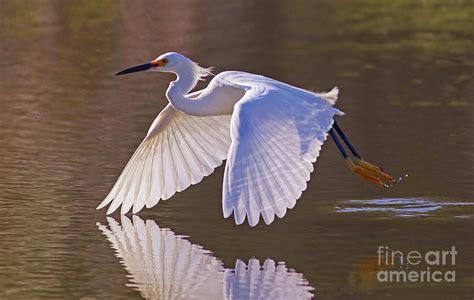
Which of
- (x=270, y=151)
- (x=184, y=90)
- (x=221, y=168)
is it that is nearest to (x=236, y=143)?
(x=270, y=151)

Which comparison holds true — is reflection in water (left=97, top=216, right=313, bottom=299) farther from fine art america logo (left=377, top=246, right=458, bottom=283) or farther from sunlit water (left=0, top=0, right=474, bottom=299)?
fine art america logo (left=377, top=246, right=458, bottom=283)

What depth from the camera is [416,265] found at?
809 centimetres

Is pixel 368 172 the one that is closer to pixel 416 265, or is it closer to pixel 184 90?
pixel 184 90

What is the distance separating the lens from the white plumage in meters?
7.20

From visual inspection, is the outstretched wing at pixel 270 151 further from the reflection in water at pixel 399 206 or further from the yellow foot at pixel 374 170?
the reflection in water at pixel 399 206

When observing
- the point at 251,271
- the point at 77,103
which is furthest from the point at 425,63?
the point at 251,271

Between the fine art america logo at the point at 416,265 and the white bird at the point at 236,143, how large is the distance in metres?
0.82

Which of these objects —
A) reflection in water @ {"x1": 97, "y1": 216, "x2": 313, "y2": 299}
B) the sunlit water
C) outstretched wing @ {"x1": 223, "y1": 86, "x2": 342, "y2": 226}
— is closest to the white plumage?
outstretched wing @ {"x1": 223, "y1": 86, "x2": 342, "y2": 226}

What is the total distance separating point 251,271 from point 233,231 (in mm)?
1032

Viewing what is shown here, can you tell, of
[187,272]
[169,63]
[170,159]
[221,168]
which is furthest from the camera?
[221,168]

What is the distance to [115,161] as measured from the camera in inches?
438

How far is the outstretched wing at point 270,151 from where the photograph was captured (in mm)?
7086

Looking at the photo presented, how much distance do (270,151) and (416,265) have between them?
1.24 metres

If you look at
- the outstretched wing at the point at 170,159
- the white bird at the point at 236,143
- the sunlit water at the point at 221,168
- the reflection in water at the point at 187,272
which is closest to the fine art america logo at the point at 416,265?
the sunlit water at the point at 221,168
